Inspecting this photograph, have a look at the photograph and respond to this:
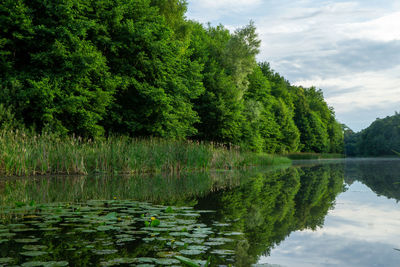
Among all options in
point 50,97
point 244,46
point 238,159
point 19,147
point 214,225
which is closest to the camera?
point 214,225

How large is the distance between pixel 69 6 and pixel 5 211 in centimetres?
1521

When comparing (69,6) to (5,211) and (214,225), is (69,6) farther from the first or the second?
(214,225)

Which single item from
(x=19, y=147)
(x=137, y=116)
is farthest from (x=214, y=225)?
(x=137, y=116)

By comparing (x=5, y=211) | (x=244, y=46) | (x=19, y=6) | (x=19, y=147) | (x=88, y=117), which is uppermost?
(x=244, y=46)

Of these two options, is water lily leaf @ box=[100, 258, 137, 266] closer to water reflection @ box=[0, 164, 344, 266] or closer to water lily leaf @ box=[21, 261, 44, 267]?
water reflection @ box=[0, 164, 344, 266]

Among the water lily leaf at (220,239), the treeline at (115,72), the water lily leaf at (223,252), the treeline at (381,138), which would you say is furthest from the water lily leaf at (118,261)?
the treeline at (381,138)

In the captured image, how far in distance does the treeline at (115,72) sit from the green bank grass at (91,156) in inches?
70.5

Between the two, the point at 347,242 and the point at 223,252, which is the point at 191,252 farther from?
the point at 347,242

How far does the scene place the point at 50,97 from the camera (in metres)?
16.8

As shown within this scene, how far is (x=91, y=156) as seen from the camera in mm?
14047


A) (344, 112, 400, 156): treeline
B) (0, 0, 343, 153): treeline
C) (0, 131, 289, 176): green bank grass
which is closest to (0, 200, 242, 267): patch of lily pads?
(0, 131, 289, 176): green bank grass

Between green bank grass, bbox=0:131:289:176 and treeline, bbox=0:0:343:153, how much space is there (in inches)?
70.5

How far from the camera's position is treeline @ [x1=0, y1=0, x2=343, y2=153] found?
1744cm

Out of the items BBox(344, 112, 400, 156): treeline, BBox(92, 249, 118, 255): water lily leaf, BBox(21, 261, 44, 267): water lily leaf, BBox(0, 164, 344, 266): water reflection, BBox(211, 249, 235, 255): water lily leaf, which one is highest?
BBox(344, 112, 400, 156): treeline
